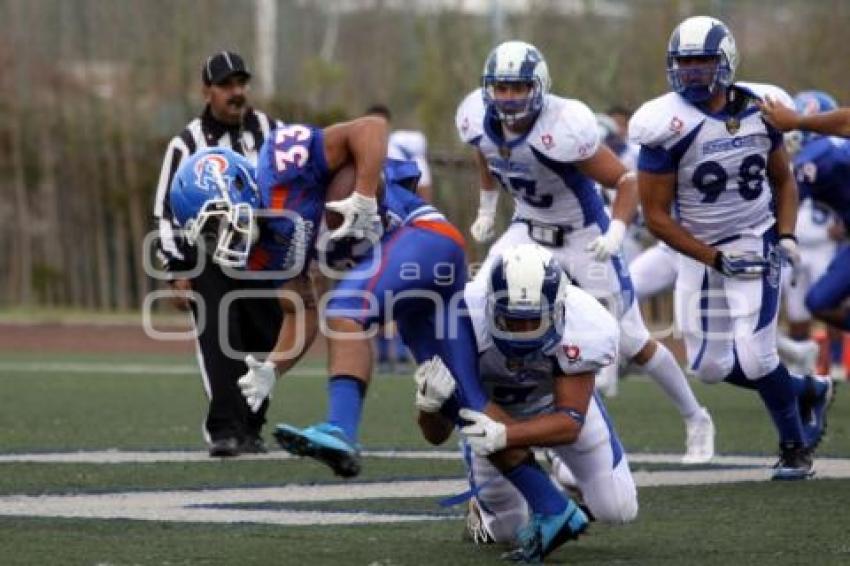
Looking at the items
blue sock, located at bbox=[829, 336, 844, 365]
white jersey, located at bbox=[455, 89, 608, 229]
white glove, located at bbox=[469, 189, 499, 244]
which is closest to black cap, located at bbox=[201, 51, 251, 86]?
white jersey, located at bbox=[455, 89, 608, 229]

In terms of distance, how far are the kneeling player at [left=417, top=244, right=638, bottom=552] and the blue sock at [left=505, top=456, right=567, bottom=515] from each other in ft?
0.32

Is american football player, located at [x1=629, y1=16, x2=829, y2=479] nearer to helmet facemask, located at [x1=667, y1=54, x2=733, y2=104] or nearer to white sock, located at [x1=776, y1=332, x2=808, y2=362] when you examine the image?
helmet facemask, located at [x1=667, y1=54, x2=733, y2=104]

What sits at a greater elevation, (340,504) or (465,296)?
(465,296)

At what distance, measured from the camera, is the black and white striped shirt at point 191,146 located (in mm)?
9023

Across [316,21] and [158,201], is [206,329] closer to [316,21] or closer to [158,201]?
[158,201]

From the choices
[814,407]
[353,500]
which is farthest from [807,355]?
[353,500]

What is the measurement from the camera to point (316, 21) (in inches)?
872

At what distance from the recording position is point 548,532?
18.8 ft

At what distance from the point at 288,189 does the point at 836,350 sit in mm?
9503

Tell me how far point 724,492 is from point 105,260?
44.1 ft

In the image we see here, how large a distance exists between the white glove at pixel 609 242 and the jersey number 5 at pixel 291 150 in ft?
6.66

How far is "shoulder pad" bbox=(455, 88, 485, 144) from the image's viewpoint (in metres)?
8.68

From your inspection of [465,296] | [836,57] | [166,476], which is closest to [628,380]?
[836,57]

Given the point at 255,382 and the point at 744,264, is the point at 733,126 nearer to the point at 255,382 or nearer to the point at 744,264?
the point at 744,264
